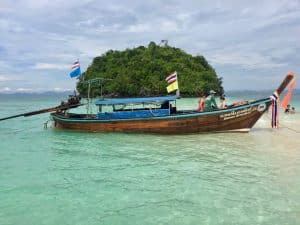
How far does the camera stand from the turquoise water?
743 centimetres

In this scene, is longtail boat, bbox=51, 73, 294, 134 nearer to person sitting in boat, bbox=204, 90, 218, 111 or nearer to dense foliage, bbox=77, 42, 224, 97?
person sitting in boat, bbox=204, 90, 218, 111

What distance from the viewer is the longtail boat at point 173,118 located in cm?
1766

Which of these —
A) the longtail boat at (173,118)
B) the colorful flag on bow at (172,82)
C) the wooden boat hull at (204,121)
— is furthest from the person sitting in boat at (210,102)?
the colorful flag on bow at (172,82)

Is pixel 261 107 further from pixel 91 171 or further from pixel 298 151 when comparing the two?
pixel 91 171

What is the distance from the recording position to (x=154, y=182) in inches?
385

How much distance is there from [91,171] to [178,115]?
7.37m

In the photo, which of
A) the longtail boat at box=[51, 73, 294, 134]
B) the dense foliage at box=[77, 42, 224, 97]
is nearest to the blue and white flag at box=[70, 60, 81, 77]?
the longtail boat at box=[51, 73, 294, 134]

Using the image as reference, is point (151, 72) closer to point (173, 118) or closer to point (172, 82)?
point (172, 82)

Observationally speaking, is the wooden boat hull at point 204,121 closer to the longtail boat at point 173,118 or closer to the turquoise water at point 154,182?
the longtail boat at point 173,118

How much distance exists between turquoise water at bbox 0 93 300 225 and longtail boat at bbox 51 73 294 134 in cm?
112

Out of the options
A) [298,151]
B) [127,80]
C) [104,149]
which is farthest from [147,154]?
[127,80]

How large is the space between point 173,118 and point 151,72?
2751 inches

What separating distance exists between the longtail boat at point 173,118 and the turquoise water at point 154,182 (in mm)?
1116

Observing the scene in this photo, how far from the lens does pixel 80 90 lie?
92.4m
